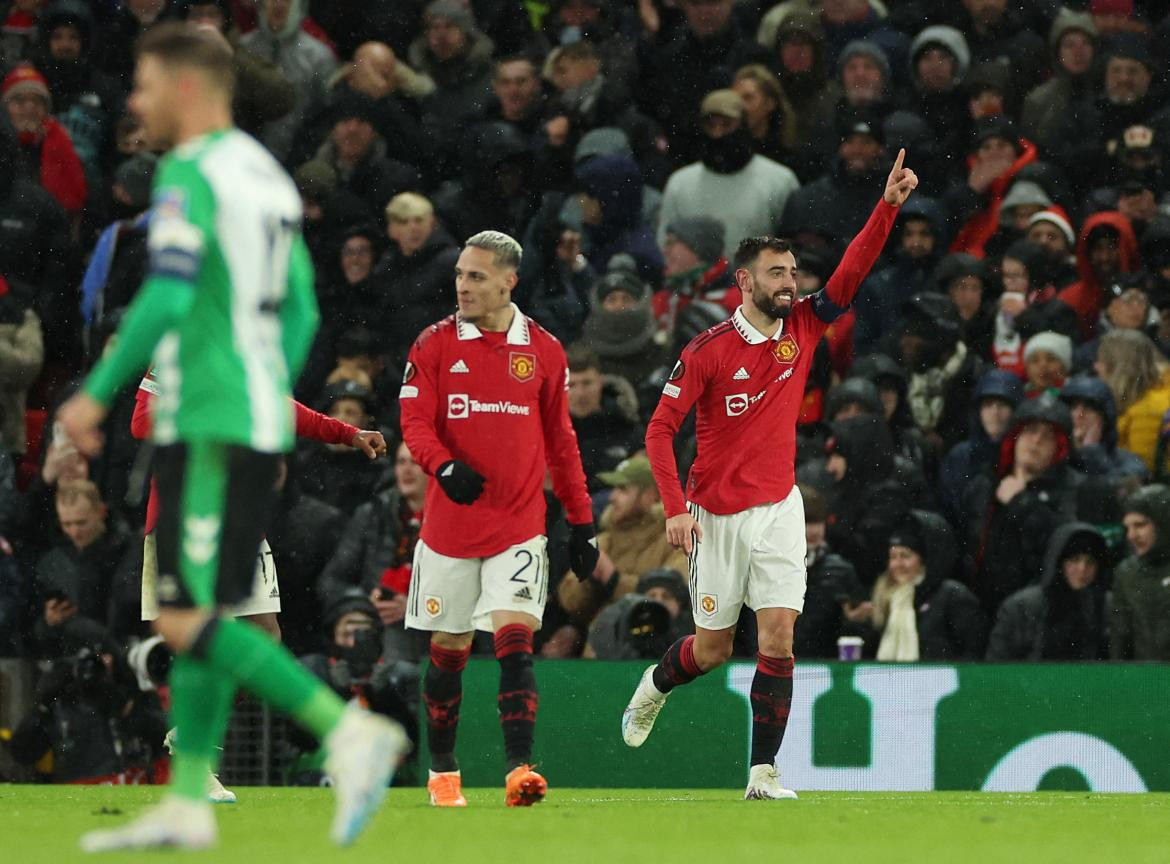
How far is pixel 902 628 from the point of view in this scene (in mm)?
12688

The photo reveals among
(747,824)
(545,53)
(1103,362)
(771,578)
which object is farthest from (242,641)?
(545,53)

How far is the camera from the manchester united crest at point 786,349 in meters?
10.4

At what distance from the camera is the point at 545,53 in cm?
1742

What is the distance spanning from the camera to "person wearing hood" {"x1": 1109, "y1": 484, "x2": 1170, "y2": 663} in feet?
40.5

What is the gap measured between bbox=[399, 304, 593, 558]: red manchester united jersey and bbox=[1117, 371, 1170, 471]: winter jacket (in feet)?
17.8

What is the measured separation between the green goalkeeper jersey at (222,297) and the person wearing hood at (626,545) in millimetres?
6905

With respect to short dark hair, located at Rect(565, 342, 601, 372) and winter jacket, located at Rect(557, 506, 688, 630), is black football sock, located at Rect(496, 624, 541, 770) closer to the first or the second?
winter jacket, located at Rect(557, 506, 688, 630)

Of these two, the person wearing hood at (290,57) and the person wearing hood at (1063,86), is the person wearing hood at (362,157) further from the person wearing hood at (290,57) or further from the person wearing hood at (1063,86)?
the person wearing hood at (1063,86)

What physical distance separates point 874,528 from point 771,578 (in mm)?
3057

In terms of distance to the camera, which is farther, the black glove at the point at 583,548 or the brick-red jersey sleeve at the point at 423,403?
the black glove at the point at 583,548

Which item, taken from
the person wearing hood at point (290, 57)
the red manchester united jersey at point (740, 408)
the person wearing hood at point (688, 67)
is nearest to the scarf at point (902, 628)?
the red manchester united jersey at point (740, 408)

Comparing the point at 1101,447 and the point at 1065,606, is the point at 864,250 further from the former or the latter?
the point at 1101,447

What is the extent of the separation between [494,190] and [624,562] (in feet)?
13.2

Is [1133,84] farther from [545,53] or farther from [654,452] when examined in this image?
[654,452]
